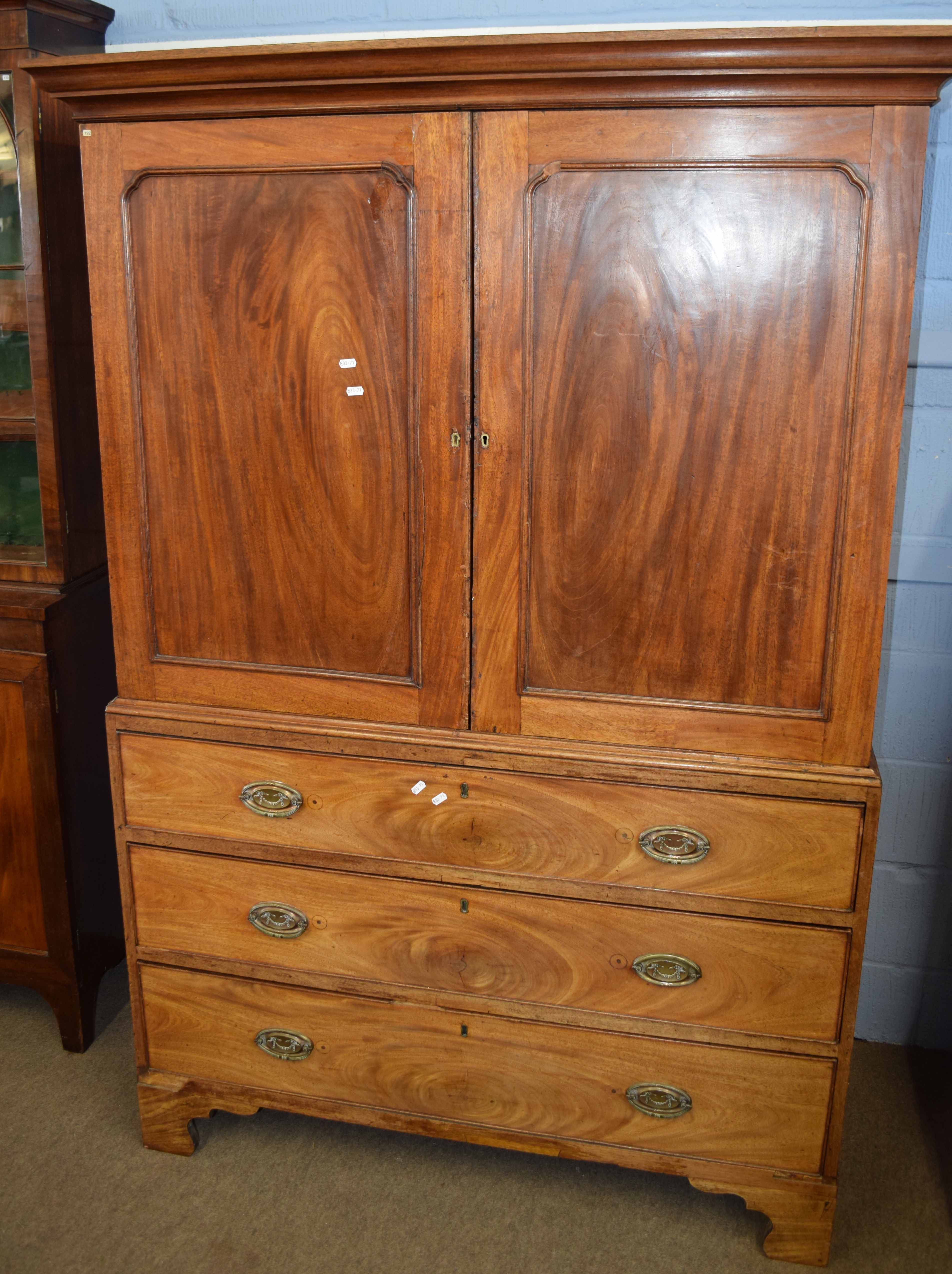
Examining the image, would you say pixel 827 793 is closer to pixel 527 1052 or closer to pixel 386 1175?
pixel 527 1052

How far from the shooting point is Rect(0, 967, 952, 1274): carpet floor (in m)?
1.88

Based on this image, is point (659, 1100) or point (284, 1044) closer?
point (659, 1100)

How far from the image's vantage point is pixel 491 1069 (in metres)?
1.91

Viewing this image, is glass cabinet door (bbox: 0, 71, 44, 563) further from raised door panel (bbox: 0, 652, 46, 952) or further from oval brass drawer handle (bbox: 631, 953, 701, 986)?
oval brass drawer handle (bbox: 631, 953, 701, 986)

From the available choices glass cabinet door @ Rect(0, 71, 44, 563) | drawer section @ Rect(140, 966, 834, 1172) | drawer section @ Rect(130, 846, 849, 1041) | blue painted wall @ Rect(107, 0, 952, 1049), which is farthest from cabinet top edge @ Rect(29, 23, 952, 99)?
drawer section @ Rect(140, 966, 834, 1172)

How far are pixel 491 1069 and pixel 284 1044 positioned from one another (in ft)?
1.32

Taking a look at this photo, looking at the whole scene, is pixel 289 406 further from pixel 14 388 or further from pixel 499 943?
pixel 499 943

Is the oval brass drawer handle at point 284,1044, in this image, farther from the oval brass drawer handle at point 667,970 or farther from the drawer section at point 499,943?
the oval brass drawer handle at point 667,970

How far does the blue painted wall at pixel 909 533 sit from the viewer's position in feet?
6.57

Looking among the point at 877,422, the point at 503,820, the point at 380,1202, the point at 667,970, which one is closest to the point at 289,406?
the point at 503,820

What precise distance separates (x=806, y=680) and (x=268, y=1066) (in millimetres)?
1251

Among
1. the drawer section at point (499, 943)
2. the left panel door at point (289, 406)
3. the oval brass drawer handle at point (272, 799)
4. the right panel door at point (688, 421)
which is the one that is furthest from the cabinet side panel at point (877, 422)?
the oval brass drawer handle at point (272, 799)

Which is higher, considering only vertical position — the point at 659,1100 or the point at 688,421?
the point at 688,421

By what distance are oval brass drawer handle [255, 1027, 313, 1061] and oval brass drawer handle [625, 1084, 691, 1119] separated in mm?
604
